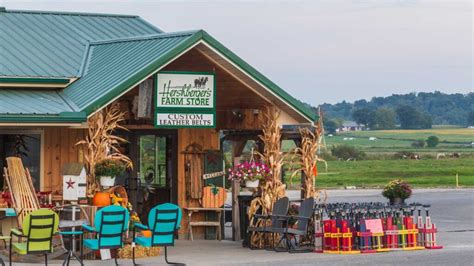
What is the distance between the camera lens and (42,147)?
21156 mm

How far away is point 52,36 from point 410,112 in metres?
127

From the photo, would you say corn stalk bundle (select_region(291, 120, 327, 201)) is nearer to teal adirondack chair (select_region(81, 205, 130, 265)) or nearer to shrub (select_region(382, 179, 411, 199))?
shrub (select_region(382, 179, 411, 199))

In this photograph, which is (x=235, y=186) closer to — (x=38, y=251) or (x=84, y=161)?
(x=84, y=161)

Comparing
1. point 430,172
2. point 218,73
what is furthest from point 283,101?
point 430,172

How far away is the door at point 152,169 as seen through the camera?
76.2 feet

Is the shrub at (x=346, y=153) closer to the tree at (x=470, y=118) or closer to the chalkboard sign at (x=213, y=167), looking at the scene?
the tree at (x=470, y=118)

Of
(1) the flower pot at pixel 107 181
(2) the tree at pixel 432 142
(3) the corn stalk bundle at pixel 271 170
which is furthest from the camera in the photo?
(2) the tree at pixel 432 142

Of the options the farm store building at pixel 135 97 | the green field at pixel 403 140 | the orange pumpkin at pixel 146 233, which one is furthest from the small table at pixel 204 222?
the green field at pixel 403 140

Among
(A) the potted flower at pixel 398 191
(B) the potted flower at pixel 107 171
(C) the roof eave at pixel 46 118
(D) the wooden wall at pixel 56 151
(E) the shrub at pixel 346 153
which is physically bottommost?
(A) the potted flower at pixel 398 191

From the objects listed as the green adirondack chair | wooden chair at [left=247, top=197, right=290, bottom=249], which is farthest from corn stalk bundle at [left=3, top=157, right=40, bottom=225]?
wooden chair at [left=247, top=197, right=290, bottom=249]

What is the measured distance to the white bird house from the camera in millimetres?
19516

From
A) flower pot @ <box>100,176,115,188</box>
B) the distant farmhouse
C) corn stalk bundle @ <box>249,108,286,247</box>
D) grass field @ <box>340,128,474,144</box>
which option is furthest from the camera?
the distant farmhouse

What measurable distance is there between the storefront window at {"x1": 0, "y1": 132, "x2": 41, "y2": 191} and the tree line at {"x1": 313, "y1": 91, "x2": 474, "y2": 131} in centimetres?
12172

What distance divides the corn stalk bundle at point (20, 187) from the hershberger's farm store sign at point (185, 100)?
8.53 ft
